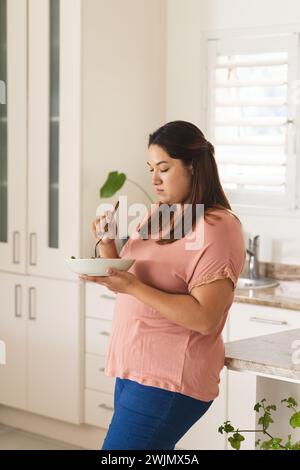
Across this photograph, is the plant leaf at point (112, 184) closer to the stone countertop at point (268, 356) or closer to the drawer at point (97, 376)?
the drawer at point (97, 376)

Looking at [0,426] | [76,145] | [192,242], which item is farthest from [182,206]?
[0,426]

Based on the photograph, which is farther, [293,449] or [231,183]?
[231,183]

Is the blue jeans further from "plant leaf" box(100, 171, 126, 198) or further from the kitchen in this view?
"plant leaf" box(100, 171, 126, 198)

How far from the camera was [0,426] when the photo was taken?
432 centimetres

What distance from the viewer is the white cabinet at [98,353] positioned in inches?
151

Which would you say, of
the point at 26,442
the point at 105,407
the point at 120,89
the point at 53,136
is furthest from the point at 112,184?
the point at 26,442

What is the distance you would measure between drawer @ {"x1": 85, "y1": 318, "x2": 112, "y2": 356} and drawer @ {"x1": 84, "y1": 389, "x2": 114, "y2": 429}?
0.65 ft

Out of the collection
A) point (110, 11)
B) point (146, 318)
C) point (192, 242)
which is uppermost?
point (110, 11)

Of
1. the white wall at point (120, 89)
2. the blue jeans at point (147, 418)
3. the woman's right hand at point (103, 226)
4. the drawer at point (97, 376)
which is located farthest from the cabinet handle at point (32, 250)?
the blue jeans at point (147, 418)

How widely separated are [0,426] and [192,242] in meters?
2.60

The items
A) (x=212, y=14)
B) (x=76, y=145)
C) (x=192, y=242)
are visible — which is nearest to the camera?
(x=192, y=242)

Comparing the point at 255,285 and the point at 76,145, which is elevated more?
the point at 76,145

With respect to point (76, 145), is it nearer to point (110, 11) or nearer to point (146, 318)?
point (110, 11)

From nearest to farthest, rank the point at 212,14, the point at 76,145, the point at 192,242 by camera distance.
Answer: the point at 192,242, the point at 76,145, the point at 212,14
